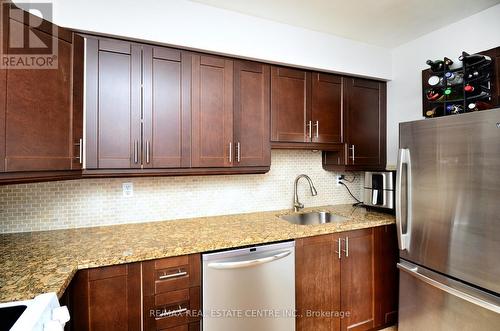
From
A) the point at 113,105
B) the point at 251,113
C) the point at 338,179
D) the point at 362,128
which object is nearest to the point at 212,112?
the point at 251,113

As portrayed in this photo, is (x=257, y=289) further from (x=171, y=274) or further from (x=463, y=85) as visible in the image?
(x=463, y=85)

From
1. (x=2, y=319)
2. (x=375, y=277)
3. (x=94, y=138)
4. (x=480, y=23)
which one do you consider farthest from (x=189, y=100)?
(x=480, y=23)

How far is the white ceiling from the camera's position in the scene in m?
1.85

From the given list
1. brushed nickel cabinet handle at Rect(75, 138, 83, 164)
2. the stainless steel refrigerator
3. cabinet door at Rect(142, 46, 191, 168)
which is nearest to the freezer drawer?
the stainless steel refrigerator

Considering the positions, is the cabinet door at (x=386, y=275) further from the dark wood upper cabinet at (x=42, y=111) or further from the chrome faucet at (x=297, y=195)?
the dark wood upper cabinet at (x=42, y=111)

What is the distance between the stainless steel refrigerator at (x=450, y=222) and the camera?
4.57 ft

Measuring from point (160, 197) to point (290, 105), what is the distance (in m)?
1.31

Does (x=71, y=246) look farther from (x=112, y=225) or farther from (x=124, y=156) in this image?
(x=124, y=156)

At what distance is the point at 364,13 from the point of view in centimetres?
198

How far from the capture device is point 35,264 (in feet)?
4.01

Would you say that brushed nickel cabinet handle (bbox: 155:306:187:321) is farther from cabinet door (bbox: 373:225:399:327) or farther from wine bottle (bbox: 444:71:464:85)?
wine bottle (bbox: 444:71:464:85)

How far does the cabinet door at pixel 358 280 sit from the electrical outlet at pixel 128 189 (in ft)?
5.43

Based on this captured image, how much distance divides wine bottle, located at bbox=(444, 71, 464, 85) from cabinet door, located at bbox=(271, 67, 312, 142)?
1.06m

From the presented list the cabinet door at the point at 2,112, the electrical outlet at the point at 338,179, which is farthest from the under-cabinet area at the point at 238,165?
the electrical outlet at the point at 338,179
